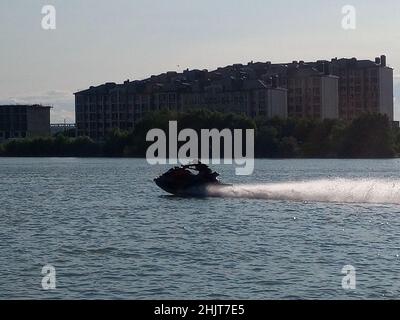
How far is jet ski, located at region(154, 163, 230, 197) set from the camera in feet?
180

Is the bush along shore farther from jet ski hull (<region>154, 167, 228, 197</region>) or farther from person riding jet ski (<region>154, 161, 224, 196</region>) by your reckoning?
person riding jet ski (<region>154, 161, 224, 196</region>)

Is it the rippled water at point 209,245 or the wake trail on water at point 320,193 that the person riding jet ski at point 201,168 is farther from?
the rippled water at point 209,245

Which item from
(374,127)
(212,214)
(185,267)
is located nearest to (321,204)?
(212,214)

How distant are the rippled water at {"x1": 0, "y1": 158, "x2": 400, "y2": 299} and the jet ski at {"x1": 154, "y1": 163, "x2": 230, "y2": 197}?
3.22ft

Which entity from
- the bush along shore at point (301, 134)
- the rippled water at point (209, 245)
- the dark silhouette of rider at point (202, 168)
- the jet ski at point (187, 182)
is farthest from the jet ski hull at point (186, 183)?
the bush along shore at point (301, 134)

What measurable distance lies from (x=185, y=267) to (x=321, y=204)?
25.6 m

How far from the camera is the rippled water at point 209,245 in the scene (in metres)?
22.9

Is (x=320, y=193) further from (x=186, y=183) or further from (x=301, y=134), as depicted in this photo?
(x=301, y=134)

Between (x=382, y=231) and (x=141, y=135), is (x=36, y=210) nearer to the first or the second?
(x=382, y=231)

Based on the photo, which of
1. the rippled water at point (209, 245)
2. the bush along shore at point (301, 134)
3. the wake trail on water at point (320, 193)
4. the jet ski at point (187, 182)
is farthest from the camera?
the bush along shore at point (301, 134)

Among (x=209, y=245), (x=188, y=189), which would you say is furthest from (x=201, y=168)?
(x=209, y=245)

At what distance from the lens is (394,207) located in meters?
47.5

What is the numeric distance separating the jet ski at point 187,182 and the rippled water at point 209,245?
0.98 m

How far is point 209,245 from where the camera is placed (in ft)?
103
